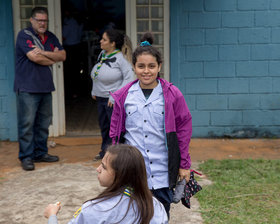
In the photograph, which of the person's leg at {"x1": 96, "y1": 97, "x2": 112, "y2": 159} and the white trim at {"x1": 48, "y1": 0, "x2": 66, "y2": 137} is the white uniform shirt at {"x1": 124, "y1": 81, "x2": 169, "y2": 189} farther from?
the white trim at {"x1": 48, "y1": 0, "x2": 66, "y2": 137}

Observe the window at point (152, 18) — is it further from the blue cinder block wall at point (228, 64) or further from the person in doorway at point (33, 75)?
the person in doorway at point (33, 75)

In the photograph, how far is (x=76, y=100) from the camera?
1061 centimetres

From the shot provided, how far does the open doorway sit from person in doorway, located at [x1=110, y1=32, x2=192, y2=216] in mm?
5799

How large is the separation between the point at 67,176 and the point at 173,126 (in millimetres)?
2503

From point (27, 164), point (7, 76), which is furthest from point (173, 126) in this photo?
point (7, 76)

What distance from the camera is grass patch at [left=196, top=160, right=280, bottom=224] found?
12.7 feet

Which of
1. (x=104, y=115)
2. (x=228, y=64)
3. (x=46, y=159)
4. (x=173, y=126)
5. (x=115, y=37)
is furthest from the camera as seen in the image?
(x=228, y=64)

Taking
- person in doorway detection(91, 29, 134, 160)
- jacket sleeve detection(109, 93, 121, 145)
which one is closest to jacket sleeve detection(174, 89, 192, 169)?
jacket sleeve detection(109, 93, 121, 145)

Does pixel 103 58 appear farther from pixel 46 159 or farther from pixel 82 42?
pixel 82 42

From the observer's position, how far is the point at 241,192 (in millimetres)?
4434

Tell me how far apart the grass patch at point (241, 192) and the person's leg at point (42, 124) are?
7.05ft

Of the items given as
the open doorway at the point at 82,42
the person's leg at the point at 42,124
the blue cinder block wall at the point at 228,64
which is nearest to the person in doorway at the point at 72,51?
the open doorway at the point at 82,42

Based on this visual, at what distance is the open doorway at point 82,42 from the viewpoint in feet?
33.5

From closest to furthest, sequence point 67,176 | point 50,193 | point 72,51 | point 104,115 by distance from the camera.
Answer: point 50,193
point 67,176
point 104,115
point 72,51
